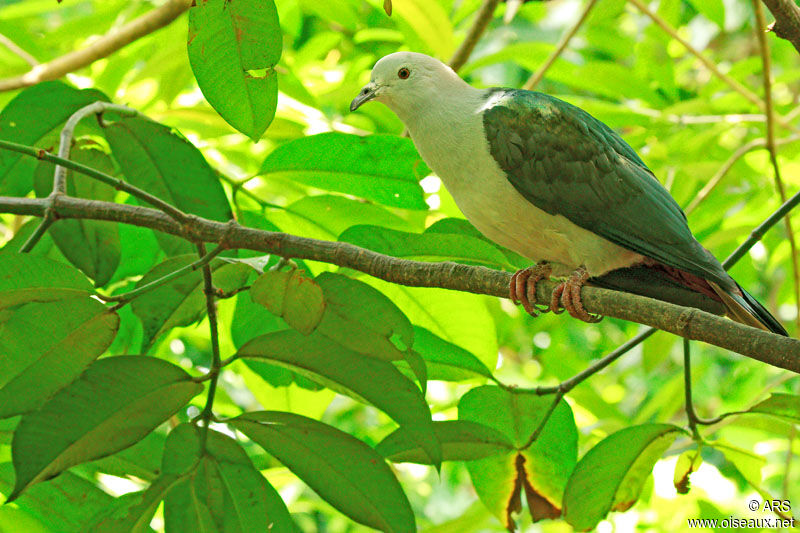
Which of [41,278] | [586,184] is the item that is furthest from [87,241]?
[586,184]

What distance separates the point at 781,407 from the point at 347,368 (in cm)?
97

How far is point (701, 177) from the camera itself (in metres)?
2.93

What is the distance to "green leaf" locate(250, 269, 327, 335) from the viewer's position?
1479 millimetres

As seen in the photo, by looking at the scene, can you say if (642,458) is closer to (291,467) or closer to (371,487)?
(371,487)

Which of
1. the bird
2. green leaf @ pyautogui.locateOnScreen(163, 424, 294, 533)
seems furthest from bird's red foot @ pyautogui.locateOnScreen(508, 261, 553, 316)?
green leaf @ pyautogui.locateOnScreen(163, 424, 294, 533)

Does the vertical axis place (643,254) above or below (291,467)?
above

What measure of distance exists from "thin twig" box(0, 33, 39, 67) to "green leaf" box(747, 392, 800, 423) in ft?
8.47

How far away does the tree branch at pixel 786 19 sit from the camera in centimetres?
142

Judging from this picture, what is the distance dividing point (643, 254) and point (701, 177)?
100cm

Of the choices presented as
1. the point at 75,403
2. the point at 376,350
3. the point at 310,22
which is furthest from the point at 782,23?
the point at 310,22

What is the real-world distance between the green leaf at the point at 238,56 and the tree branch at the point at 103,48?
1256 mm

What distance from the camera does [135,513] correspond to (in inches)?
58.1

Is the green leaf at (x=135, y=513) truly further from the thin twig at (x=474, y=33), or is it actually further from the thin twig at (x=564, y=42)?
the thin twig at (x=564, y=42)

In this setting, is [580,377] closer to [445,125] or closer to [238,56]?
[445,125]
